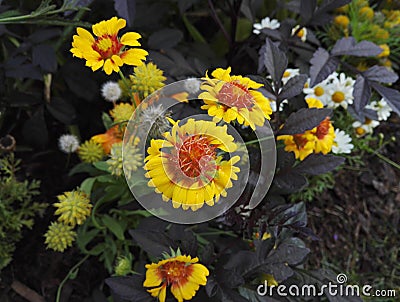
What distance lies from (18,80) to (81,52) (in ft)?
2.37

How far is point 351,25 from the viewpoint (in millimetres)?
1489

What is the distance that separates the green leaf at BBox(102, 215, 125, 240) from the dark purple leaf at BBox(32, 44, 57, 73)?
0.37 m

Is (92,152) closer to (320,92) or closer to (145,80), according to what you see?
(145,80)

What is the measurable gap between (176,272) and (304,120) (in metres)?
0.39

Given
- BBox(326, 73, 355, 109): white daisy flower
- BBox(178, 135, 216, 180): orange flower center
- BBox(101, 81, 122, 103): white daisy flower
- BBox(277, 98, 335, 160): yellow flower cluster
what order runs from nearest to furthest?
BBox(178, 135, 216, 180): orange flower center → BBox(277, 98, 335, 160): yellow flower cluster → BBox(101, 81, 122, 103): white daisy flower → BBox(326, 73, 355, 109): white daisy flower

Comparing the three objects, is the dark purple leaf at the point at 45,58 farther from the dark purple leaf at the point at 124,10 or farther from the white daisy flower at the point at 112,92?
the dark purple leaf at the point at 124,10

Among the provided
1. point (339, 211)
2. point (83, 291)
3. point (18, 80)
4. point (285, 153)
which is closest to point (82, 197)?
point (83, 291)

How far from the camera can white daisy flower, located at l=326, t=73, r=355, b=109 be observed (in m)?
1.41

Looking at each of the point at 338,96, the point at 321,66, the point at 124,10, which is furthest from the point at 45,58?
the point at 338,96

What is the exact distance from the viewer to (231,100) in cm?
82

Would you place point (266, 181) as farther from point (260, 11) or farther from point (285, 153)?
point (260, 11)

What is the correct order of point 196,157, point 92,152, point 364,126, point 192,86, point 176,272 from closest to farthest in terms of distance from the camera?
point 196,157 → point 176,272 → point 192,86 → point 92,152 → point 364,126

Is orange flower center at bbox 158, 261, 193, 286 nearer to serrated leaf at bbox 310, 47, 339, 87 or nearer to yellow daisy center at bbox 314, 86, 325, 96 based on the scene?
serrated leaf at bbox 310, 47, 339, 87

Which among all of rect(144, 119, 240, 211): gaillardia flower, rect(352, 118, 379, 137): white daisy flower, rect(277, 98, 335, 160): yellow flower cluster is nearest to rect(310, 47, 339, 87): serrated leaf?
rect(277, 98, 335, 160): yellow flower cluster
